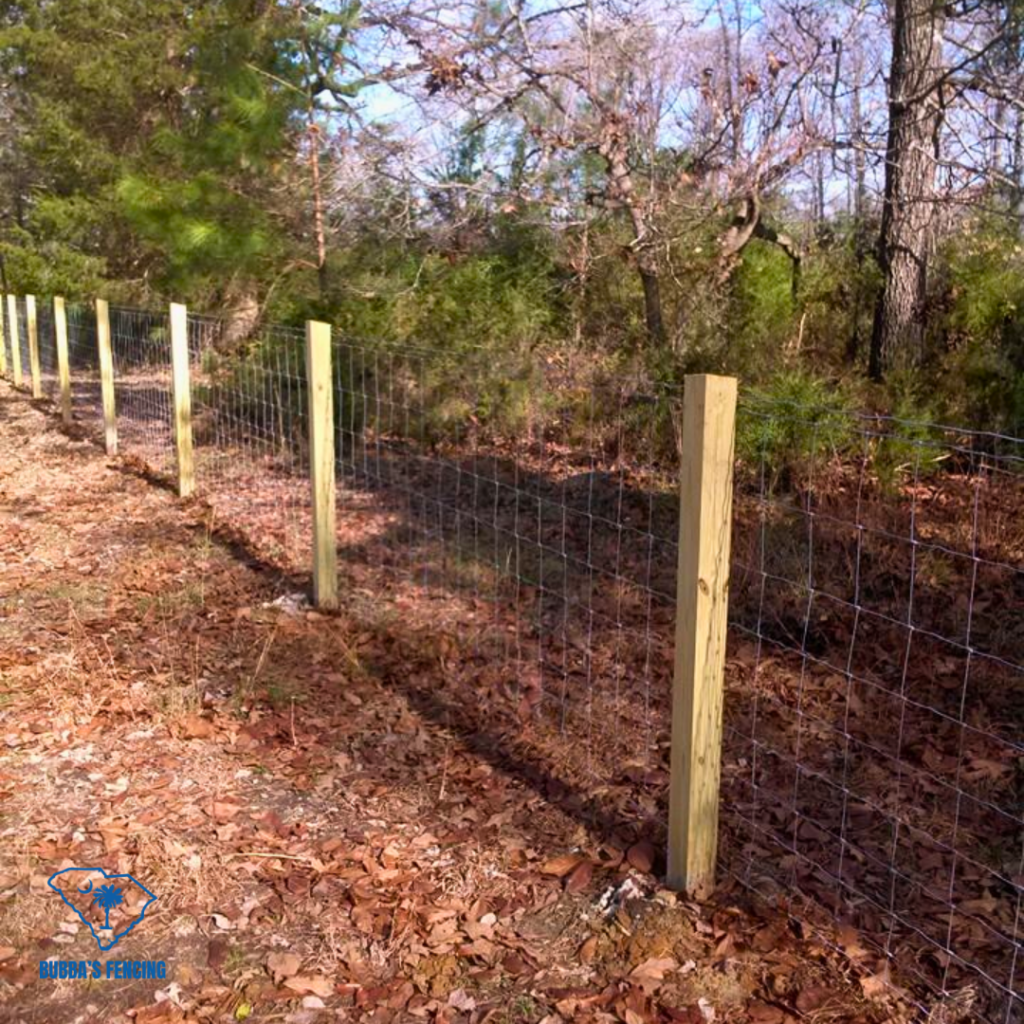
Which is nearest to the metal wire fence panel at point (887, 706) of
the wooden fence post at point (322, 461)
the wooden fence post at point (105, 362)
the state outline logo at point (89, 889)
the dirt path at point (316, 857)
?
the dirt path at point (316, 857)

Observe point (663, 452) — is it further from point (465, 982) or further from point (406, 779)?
point (465, 982)

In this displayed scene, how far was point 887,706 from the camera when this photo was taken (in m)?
4.61

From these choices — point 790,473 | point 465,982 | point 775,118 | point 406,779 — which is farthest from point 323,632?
point 775,118

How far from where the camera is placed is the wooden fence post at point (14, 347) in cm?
1521

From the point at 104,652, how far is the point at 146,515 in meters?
3.00

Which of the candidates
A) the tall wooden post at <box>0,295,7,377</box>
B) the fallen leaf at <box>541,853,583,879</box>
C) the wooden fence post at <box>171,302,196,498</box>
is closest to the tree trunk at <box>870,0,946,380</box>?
the wooden fence post at <box>171,302,196,498</box>

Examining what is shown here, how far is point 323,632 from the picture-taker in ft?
17.9

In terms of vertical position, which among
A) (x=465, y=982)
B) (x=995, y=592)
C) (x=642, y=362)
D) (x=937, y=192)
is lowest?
(x=465, y=982)

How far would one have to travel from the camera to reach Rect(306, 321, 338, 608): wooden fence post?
216 inches

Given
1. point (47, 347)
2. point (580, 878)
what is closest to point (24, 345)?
point (47, 347)

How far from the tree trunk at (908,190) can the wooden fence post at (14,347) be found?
476 inches

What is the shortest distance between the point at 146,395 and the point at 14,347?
229 inches

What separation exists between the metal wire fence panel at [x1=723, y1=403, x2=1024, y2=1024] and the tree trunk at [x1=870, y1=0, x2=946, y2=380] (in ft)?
5.27

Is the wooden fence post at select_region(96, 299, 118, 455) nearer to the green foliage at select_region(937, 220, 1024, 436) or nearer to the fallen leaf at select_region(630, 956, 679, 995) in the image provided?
the green foliage at select_region(937, 220, 1024, 436)
